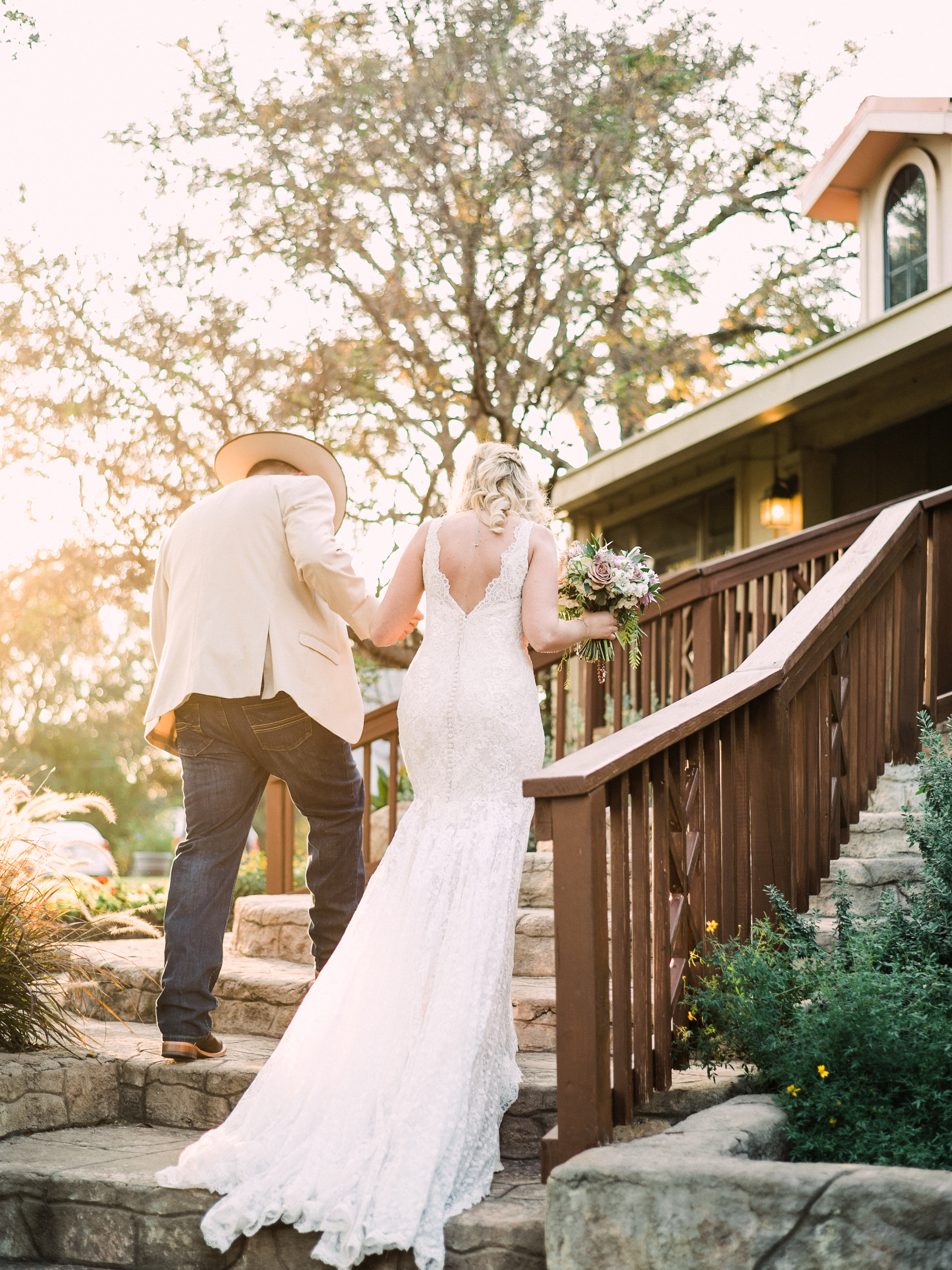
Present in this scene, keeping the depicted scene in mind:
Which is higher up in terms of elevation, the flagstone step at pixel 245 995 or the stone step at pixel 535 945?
the stone step at pixel 535 945

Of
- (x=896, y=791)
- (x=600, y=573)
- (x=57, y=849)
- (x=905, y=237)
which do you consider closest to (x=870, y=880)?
(x=896, y=791)

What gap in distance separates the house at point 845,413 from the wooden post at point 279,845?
4.73 metres

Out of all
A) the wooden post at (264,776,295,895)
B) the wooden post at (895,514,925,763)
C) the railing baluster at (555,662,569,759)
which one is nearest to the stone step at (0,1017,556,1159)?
the wooden post at (264,776,295,895)

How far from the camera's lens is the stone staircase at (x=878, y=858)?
416 centimetres

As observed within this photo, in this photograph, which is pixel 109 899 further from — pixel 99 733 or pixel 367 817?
pixel 99 733

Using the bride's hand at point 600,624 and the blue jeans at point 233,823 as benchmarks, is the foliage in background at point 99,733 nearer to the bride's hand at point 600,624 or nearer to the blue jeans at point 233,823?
the blue jeans at point 233,823

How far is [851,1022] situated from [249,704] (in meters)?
2.08

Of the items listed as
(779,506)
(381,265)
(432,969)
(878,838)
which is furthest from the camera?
(381,265)

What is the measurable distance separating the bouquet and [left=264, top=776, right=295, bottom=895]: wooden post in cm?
254

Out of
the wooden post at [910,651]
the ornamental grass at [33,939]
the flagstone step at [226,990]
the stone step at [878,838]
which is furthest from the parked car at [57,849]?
the wooden post at [910,651]

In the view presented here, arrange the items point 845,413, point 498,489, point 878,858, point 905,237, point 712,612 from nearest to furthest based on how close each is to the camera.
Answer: point 498,489 → point 878,858 → point 712,612 → point 845,413 → point 905,237

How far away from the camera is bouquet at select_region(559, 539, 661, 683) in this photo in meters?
3.84

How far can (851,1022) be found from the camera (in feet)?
9.14

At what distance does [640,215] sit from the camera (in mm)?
12820
